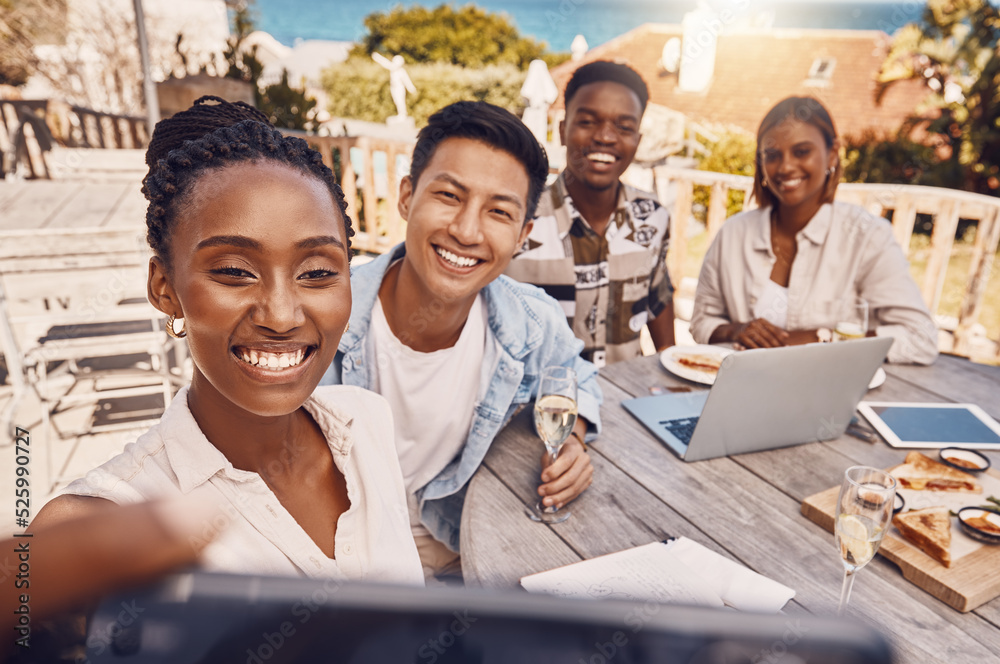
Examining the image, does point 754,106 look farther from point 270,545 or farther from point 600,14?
point 600,14

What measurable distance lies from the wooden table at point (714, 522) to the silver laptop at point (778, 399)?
40mm

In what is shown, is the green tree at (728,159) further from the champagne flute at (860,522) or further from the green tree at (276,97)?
the champagne flute at (860,522)

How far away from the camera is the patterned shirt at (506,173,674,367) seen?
2766 mm

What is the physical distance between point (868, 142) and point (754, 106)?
8730 millimetres

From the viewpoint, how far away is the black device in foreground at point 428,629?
0.21 m

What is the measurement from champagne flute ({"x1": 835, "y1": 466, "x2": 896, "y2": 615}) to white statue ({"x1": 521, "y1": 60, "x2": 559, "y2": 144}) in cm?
756

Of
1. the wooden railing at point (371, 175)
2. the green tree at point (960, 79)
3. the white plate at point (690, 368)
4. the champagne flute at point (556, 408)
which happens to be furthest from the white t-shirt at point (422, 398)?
the green tree at point (960, 79)

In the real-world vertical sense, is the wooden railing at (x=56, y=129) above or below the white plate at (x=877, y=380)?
above

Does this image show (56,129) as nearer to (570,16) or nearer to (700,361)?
(700,361)

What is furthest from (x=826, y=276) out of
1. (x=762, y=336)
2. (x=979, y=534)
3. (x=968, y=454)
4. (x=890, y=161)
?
(x=890, y=161)

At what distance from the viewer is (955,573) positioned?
1.22 m

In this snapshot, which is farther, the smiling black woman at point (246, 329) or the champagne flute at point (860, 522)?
the champagne flute at point (860, 522)

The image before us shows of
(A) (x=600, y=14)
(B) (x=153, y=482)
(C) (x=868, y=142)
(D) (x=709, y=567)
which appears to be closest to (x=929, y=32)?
(C) (x=868, y=142)

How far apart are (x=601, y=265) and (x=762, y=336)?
75cm
